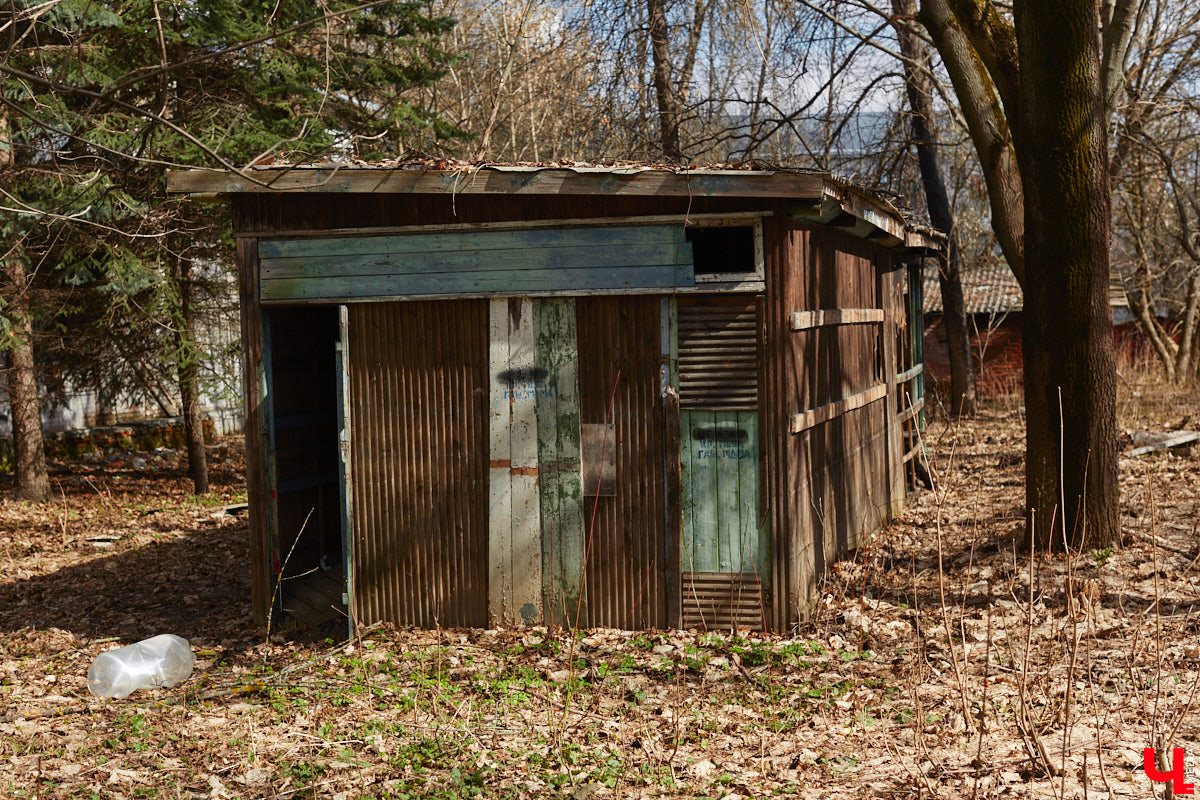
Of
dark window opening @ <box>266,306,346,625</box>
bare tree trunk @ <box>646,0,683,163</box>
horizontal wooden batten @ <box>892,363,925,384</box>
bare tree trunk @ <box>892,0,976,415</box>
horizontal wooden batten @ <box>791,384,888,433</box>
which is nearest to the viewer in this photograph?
horizontal wooden batten @ <box>791,384,888,433</box>

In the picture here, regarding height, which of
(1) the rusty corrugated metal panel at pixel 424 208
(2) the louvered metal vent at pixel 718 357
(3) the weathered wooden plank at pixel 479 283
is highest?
(1) the rusty corrugated metal panel at pixel 424 208

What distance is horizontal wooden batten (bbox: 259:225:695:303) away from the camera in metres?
7.18

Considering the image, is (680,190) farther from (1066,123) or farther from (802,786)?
(802,786)

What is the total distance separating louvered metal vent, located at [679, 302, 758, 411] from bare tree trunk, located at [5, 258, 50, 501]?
35.5ft

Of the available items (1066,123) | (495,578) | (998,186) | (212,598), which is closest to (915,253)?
(998,186)

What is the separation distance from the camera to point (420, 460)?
761 centimetres

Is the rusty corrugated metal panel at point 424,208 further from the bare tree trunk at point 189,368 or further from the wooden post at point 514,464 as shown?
the bare tree trunk at point 189,368

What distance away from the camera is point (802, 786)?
4707 millimetres

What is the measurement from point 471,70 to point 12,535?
17.5 meters

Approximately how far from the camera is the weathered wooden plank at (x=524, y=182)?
680 cm

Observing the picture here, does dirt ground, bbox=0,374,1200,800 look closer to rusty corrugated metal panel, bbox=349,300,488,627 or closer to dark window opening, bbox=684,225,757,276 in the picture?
rusty corrugated metal panel, bbox=349,300,488,627

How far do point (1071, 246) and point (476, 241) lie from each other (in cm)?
439

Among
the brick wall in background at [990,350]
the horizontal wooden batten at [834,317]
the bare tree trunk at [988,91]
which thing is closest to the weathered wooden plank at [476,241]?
the horizontal wooden batten at [834,317]

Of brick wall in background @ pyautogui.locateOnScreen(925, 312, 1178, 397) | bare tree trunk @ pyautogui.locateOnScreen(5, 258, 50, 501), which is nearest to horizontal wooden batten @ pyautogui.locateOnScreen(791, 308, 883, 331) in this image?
bare tree trunk @ pyautogui.locateOnScreen(5, 258, 50, 501)
